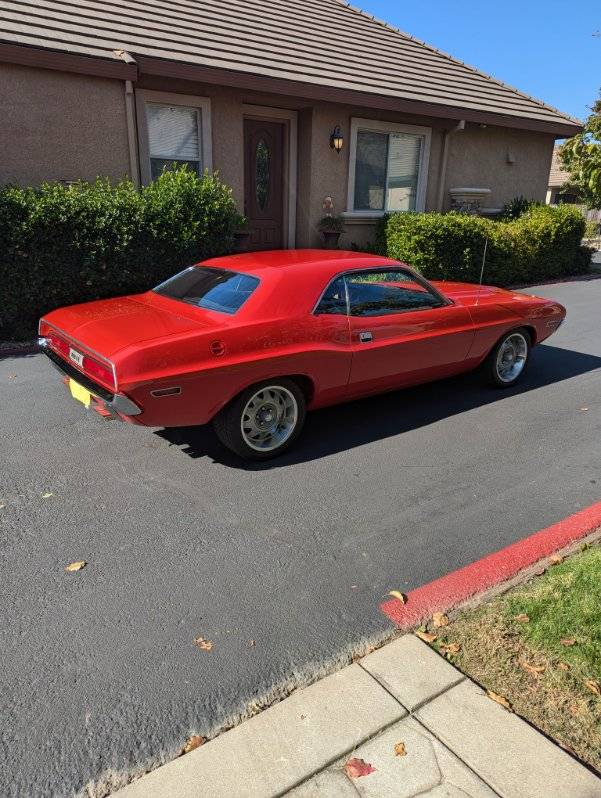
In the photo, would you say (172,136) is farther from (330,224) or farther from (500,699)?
(500,699)

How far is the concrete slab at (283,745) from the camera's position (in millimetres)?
1904

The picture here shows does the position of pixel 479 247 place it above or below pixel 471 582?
above

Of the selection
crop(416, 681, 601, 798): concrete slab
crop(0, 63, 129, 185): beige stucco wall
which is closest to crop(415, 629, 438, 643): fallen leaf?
crop(416, 681, 601, 798): concrete slab

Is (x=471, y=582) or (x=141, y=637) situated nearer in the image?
(x=141, y=637)

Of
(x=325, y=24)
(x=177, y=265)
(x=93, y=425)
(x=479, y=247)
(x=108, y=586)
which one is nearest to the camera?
(x=108, y=586)

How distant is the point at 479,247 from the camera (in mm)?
10867

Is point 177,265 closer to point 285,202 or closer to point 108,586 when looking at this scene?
point 285,202

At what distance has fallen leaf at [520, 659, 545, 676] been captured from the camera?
2.38 metres

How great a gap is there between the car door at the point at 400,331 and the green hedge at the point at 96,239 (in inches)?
149

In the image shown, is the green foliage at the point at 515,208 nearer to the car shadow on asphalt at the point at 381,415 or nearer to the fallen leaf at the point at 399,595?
the car shadow on asphalt at the point at 381,415

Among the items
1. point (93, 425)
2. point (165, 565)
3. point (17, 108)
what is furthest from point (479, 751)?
point (17, 108)

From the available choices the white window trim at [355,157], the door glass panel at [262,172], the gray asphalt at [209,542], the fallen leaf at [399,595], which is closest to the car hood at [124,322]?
the gray asphalt at [209,542]

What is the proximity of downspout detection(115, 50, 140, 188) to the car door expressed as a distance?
5.70m

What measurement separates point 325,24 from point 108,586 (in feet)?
42.6
